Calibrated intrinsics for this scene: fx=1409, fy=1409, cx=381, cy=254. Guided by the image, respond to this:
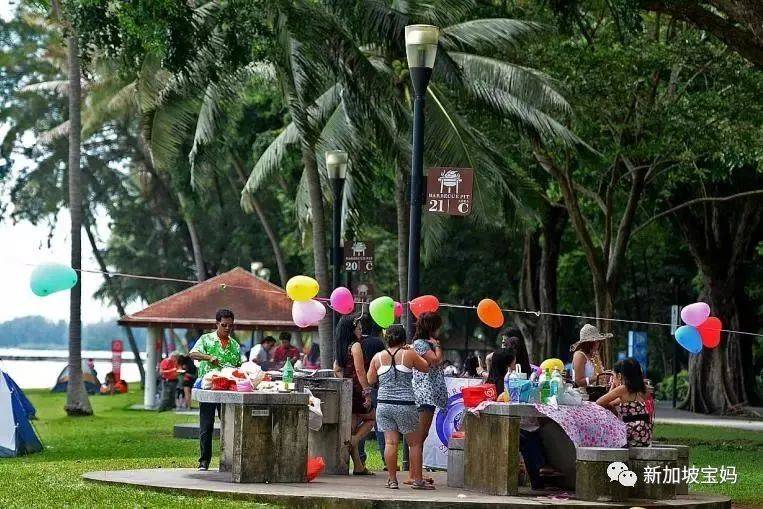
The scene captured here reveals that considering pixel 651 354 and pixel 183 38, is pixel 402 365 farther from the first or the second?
pixel 651 354

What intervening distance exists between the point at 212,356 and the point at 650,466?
14.8 ft

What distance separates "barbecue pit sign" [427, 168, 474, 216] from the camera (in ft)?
50.8

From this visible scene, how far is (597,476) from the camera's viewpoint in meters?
12.4

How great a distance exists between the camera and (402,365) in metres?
13.0

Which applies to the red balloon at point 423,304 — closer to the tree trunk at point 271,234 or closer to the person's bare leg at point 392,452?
the person's bare leg at point 392,452

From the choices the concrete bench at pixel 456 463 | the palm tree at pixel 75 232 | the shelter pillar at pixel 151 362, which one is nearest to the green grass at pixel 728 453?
the concrete bench at pixel 456 463

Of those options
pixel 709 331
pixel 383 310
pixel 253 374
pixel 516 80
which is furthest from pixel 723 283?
pixel 253 374

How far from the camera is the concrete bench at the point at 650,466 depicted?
12672 millimetres

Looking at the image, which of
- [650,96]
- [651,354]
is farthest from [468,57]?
[651,354]

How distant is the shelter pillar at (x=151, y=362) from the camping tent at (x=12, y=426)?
53.2 feet

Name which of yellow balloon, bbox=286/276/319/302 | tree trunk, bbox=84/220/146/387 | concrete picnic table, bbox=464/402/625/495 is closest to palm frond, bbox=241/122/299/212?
yellow balloon, bbox=286/276/319/302

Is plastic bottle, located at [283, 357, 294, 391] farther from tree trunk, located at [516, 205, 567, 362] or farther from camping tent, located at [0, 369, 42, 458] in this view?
tree trunk, located at [516, 205, 567, 362]

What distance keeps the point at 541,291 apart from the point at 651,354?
83.1 ft

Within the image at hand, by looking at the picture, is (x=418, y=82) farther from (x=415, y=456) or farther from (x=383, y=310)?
(x=415, y=456)
